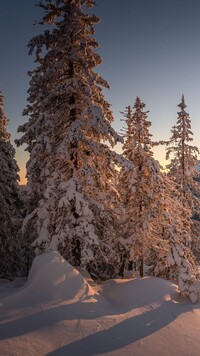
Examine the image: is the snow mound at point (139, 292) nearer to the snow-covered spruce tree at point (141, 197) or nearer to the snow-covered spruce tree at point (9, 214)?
the snow-covered spruce tree at point (141, 197)

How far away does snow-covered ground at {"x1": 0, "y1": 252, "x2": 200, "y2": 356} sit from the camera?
7.23m

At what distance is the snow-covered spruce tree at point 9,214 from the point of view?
1977cm

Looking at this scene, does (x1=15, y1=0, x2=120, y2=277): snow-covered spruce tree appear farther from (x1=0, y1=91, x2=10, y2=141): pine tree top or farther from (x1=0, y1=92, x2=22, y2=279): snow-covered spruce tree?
(x1=0, y1=91, x2=10, y2=141): pine tree top

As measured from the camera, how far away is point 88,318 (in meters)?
8.66

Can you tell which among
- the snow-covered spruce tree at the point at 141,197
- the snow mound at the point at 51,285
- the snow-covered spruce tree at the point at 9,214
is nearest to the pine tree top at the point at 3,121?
the snow-covered spruce tree at the point at 9,214

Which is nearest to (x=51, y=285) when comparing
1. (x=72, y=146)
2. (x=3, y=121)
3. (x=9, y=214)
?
(x=72, y=146)

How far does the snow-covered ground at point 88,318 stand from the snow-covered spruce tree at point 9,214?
10.0m

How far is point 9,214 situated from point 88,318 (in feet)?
41.9

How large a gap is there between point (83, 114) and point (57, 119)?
5.41ft

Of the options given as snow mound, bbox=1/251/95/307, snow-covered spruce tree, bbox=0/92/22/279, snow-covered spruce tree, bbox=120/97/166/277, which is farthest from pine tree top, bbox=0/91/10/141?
snow mound, bbox=1/251/95/307

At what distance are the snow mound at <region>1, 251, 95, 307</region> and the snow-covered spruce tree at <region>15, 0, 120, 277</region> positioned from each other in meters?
1.83

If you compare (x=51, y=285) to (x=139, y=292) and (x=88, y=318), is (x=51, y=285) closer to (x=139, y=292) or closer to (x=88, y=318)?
(x=88, y=318)

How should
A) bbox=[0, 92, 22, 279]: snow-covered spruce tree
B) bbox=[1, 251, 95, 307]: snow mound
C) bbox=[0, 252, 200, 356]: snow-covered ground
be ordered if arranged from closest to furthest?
bbox=[0, 252, 200, 356]: snow-covered ground, bbox=[1, 251, 95, 307]: snow mound, bbox=[0, 92, 22, 279]: snow-covered spruce tree

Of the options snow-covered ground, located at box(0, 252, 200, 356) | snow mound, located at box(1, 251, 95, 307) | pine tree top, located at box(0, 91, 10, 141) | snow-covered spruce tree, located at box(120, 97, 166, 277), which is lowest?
snow-covered ground, located at box(0, 252, 200, 356)
